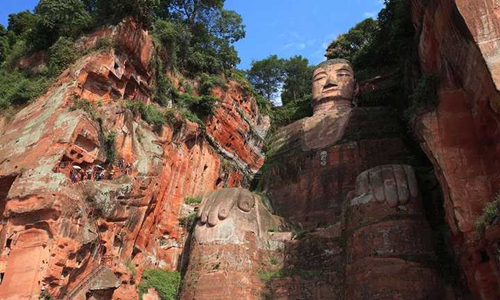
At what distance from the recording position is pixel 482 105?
40.1ft

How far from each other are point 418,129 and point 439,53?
2.14 m

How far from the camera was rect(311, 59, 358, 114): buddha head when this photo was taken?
82.6 ft

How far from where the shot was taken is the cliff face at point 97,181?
1406 centimetres

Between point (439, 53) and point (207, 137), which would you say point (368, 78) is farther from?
point (439, 53)

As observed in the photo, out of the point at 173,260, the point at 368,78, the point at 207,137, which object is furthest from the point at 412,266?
the point at 368,78

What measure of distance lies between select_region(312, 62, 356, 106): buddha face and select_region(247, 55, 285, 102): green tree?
14.5m

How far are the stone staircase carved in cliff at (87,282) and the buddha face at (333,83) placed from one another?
46.4 feet

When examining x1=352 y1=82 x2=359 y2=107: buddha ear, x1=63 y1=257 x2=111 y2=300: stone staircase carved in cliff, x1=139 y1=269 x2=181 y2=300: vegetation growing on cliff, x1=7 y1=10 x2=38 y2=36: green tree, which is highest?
x1=7 y1=10 x2=38 y2=36: green tree

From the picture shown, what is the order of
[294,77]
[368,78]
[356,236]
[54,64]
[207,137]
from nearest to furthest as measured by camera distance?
[356,236]
[54,64]
[207,137]
[368,78]
[294,77]

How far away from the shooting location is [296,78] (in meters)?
40.3

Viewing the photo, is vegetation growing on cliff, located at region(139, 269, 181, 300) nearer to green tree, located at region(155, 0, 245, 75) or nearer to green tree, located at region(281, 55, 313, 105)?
green tree, located at region(155, 0, 245, 75)

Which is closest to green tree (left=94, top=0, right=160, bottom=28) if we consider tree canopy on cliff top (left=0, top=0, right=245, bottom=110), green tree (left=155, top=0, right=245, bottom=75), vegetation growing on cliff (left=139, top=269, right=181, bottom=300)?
tree canopy on cliff top (left=0, top=0, right=245, bottom=110)

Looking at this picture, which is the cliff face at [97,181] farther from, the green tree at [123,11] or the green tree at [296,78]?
the green tree at [296,78]

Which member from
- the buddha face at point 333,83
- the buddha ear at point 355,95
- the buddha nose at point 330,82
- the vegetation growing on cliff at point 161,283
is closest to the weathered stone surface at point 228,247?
the vegetation growing on cliff at point 161,283
